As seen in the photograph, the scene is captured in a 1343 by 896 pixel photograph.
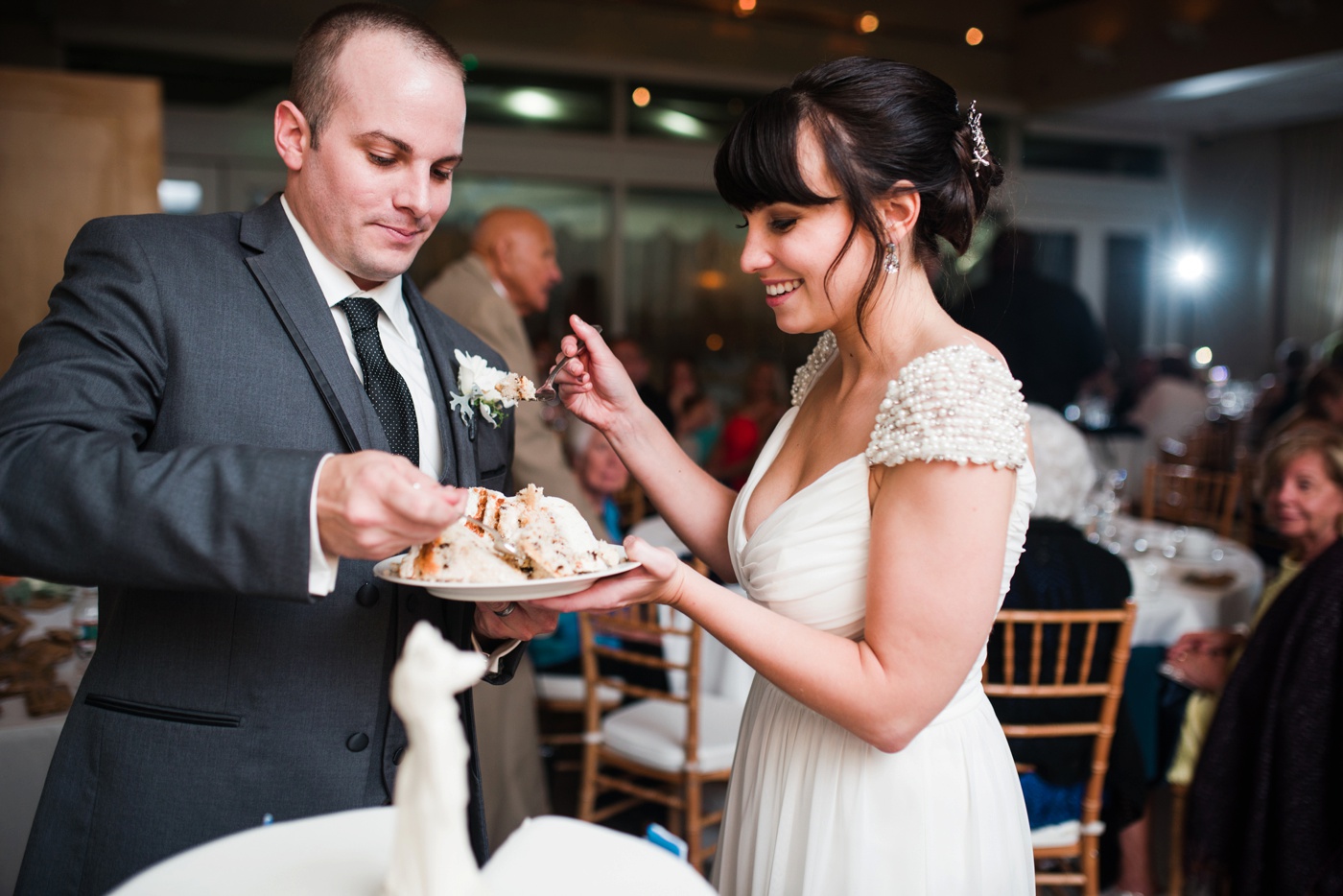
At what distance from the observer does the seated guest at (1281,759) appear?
257cm

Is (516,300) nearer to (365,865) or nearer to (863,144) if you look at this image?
(863,144)

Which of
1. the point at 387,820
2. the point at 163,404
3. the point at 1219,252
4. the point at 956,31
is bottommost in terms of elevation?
the point at 387,820

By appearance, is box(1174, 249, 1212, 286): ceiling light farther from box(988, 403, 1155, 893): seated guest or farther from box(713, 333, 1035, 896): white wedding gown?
box(713, 333, 1035, 896): white wedding gown

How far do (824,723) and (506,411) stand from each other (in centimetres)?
75

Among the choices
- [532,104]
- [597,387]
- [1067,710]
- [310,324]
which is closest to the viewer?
[310,324]

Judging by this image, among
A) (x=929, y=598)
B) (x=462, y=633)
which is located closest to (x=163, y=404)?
(x=462, y=633)

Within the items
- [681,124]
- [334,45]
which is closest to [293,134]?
[334,45]

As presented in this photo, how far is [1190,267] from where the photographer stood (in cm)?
1166

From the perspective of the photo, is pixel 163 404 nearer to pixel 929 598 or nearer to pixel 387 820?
pixel 387 820

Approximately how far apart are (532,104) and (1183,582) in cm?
637

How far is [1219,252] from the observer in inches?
461

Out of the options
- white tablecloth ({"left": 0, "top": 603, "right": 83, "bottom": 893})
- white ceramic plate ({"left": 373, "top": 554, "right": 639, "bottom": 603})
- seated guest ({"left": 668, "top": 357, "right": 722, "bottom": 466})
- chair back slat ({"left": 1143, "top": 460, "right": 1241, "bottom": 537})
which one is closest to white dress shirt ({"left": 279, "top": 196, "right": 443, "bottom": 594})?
white ceramic plate ({"left": 373, "top": 554, "right": 639, "bottom": 603})

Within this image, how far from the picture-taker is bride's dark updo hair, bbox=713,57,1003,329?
152cm

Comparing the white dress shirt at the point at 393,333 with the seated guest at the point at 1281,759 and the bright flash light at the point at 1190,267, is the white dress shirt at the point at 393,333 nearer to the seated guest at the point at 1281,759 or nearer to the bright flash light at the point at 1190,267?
the seated guest at the point at 1281,759
